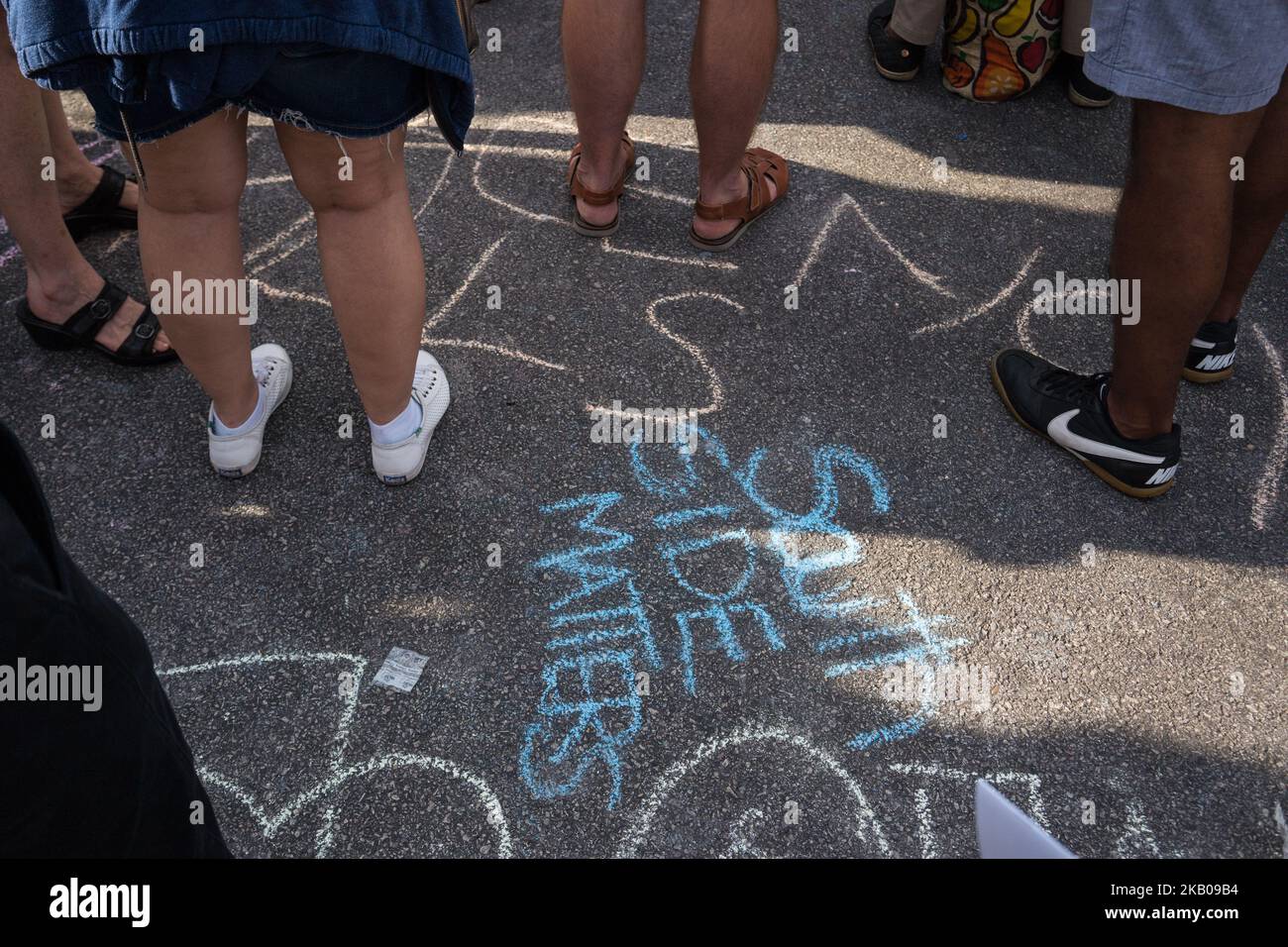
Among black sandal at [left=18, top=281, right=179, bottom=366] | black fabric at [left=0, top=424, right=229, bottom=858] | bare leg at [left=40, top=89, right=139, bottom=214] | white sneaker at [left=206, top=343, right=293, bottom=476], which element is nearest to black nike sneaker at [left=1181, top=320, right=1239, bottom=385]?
white sneaker at [left=206, top=343, right=293, bottom=476]

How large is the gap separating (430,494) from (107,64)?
3.36 ft

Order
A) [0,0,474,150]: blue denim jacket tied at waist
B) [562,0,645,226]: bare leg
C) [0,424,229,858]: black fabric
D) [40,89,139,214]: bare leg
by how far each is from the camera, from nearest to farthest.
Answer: [0,424,229,858]: black fabric → [0,0,474,150]: blue denim jacket tied at waist → [562,0,645,226]: bare leg → [40,89,139,214]: bare leg

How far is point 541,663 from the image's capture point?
6.36 feet

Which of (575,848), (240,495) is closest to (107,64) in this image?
(240,495)

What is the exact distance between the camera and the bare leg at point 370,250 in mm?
1767

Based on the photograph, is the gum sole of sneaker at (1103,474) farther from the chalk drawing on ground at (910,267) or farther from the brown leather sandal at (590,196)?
the brown leather sandal at (590,196)

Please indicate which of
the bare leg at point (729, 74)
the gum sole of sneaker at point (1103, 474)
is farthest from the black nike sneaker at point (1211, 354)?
the bare leg at point (729, 74)

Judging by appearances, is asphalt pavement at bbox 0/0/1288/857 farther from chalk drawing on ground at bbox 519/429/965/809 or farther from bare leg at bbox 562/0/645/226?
bare leg at bbox 562/0/645/226

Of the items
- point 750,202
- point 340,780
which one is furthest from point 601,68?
point 340,780

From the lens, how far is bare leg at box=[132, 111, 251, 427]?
1.74 meters

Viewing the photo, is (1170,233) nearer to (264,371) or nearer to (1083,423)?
(1083,423)

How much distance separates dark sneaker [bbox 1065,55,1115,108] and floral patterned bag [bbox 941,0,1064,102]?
8cm

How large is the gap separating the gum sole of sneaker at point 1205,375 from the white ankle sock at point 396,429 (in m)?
1.87
